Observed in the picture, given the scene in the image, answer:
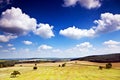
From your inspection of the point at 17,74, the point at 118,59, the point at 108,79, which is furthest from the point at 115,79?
the point at 118,59

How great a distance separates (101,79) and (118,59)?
101517 millimetres

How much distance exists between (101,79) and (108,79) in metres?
3.08

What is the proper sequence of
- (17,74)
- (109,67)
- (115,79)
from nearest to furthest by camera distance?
1. (115,79)
2. (17,74)
3. (109,67)

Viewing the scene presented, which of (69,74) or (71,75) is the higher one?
(69,74)

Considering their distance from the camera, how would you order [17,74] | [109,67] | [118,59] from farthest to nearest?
[118,59], [109,67], [17,74]

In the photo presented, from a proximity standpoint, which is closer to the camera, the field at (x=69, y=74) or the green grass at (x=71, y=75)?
the green grass at (x=71, y=75)

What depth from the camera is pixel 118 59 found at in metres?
178

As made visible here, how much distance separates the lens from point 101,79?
274ft

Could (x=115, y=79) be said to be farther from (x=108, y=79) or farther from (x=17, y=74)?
(x=17, y=74)

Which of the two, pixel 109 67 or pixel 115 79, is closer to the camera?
pixel 115 79

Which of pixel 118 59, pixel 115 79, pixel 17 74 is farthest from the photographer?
pixel 118 59

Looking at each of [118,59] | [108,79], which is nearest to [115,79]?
[108,79]

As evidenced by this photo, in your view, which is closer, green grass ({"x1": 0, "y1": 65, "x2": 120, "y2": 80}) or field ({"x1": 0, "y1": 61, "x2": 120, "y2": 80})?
green grass ({"x1": 0, "y1": 65, "x2": 120, "y2": 80})

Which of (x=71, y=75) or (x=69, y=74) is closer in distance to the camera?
(x=71, y=75)
